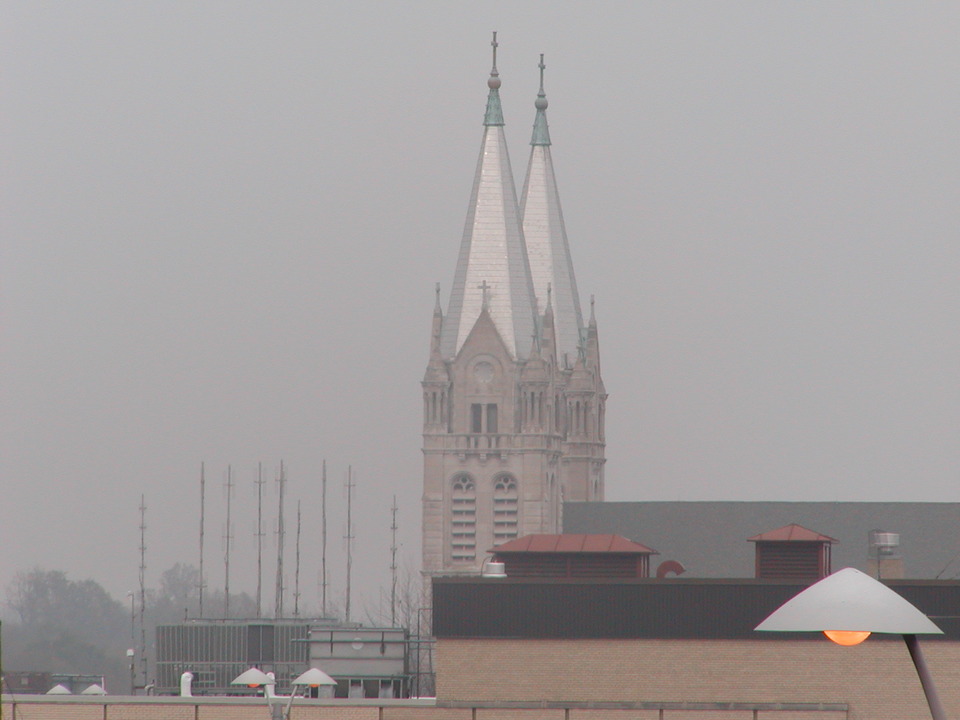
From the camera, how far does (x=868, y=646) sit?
50188mm

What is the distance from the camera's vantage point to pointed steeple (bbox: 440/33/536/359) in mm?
143875

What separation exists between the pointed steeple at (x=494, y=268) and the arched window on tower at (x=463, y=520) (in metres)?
8.09

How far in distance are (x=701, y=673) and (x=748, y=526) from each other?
79.5 metres

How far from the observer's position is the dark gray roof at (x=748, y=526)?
12369 cm

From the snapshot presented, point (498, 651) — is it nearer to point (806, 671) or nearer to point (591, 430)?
point (806, 671)

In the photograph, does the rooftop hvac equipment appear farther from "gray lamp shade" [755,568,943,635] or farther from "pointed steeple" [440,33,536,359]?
"pointed steeple" [440,33,536,359]

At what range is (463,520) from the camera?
144375mm

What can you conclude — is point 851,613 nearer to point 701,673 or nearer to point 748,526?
point 701,673

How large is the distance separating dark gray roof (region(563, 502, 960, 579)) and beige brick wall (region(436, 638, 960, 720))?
70722 mm

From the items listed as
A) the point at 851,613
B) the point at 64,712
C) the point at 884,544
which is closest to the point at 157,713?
the point at 64,712

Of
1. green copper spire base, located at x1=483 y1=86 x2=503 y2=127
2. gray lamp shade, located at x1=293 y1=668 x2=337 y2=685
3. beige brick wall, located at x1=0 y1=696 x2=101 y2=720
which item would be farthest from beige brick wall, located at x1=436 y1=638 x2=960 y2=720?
green copper spire base, located at x1=483 y1=86 x2=503 y2=127

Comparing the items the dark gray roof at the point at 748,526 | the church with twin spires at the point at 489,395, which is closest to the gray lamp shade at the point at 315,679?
the dark gray roof at the point at 748,526

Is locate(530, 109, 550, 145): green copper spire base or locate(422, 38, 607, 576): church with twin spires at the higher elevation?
locate(530, 109, 550, 145): green copper spire base

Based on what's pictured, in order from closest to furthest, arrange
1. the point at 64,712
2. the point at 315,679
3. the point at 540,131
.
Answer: the point at 64,712 < the point at 315,679 < the point at 540,131
